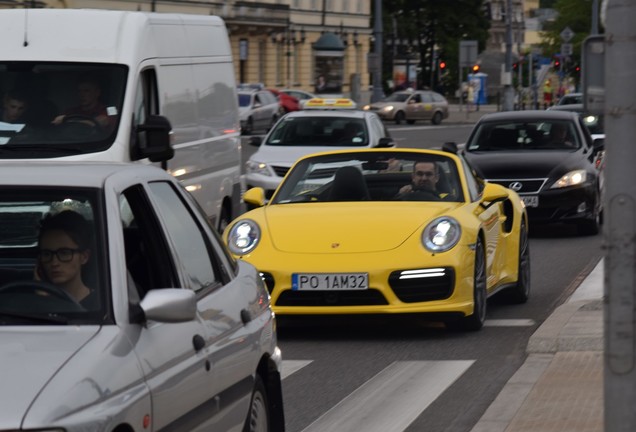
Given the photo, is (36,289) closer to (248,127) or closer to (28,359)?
(28,359)

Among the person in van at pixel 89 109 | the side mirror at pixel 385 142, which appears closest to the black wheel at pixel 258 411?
the person in van at pixel 89 109

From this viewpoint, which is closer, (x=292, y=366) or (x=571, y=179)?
(x=292, y=366)

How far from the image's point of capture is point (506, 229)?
13.0 metres

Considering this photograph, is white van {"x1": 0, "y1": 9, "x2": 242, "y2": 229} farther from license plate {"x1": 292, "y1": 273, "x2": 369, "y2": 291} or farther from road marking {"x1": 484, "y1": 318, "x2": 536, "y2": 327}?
road marking {"x1": 484, "y1": 318, "x2": 536, "y2": 327}

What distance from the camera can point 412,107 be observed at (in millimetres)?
73500

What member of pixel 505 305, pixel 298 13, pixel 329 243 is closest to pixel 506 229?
pixel 505 305

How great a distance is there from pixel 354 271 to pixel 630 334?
5.22 m

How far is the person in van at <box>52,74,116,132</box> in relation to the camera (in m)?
12.5

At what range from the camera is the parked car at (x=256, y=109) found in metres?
57.1

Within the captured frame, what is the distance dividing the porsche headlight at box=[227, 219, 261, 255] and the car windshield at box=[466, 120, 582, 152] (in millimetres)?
9576

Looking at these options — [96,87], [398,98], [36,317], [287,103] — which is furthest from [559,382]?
[398,98]

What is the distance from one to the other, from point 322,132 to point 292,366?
14243 mm

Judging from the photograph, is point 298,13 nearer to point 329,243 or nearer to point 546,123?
point 546,123

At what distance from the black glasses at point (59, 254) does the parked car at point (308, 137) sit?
57.8ft
